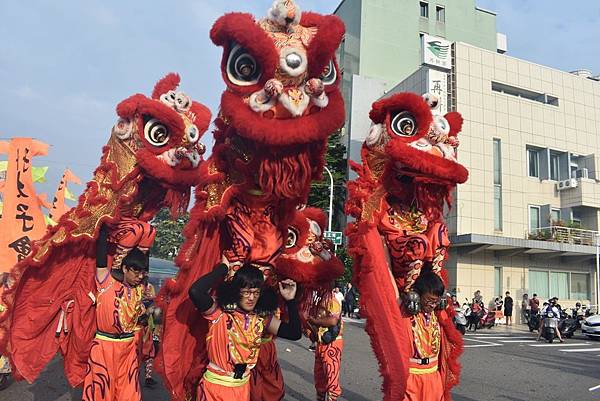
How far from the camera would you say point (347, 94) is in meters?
22.8

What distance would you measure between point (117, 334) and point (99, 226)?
82cm

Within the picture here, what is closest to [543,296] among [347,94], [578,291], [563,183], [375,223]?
[578,291]

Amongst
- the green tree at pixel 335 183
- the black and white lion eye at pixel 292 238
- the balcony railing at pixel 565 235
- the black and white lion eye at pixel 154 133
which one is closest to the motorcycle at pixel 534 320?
the balcony railing at pixel 565 235

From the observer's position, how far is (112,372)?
3.54m

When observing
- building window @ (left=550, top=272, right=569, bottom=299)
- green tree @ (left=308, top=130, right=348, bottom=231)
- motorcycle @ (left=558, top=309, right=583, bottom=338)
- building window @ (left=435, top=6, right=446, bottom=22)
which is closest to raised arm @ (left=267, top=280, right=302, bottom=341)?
motorcycle @ (left=558, top=309, right=583, bottom=338)

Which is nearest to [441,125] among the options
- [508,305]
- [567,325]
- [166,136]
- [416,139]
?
[416,139]

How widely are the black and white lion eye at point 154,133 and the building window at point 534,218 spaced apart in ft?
59.9

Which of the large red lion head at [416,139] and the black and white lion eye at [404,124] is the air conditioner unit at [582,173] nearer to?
the large red lion head at [416,139]

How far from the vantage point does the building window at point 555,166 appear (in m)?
20.0

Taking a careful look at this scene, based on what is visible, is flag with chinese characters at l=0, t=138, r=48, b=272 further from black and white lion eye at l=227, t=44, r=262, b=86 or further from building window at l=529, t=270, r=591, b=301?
building window at l=529, t=270, r=591, b=301

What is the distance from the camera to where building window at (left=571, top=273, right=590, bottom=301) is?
1930cm

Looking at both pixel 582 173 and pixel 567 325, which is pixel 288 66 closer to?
pixel 567 325

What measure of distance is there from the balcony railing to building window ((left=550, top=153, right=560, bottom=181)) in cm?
Result: 249

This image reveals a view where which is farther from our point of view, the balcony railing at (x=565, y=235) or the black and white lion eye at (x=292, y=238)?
the balcony railing at (x=565, y=235)
